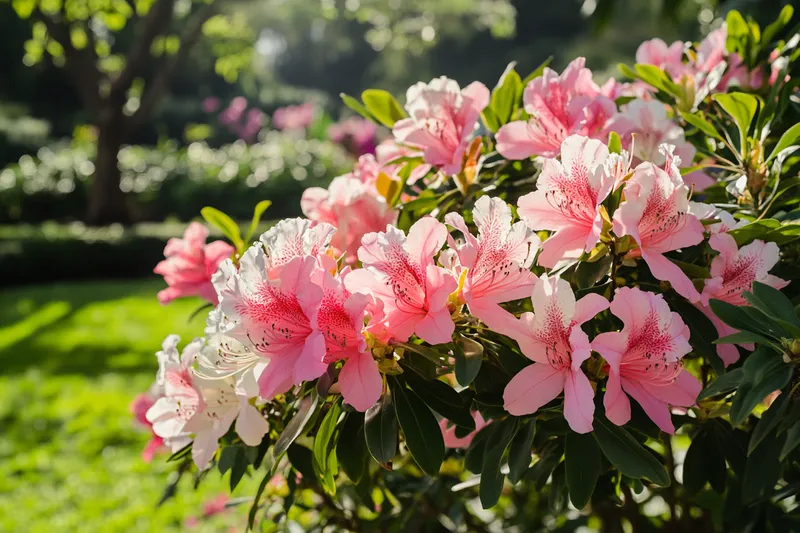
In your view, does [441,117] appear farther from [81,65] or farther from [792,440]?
[81,65]

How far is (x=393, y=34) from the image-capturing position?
13672 mm

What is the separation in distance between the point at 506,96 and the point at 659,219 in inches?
15.2

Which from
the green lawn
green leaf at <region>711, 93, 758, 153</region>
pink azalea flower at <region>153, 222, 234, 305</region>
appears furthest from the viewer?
the green lawn

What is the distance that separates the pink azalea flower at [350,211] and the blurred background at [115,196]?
0.71 metres

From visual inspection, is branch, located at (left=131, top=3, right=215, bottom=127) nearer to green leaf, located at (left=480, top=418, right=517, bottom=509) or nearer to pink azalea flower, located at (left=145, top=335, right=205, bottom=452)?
pink azalea flower, located at (left=145, top=335, right=205, bottom=452)

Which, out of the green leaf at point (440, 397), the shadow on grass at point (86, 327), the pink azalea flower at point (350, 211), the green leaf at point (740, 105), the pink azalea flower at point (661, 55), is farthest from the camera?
the shadow on grass at point (86, 327)

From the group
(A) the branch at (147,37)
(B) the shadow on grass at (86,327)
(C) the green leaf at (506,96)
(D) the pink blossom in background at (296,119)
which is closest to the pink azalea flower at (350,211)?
(C) the green leaf at (506,96)

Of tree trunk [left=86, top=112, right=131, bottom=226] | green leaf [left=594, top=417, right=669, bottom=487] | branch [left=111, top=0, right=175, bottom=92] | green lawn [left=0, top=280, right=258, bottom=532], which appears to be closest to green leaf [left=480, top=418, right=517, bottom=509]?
green leaf [left=594, top=417, right=669, bottom=487]

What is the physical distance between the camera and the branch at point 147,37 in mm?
9766

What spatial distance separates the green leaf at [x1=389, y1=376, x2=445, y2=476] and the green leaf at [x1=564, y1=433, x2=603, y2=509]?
0.48 ft

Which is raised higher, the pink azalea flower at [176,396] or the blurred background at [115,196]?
the pink azalea flower at [176,396]

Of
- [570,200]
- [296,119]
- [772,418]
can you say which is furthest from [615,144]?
[296,119]

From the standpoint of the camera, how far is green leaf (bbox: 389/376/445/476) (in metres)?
0.83

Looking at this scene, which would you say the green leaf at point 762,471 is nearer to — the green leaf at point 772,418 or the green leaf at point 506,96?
the green leaf at point 772,418
